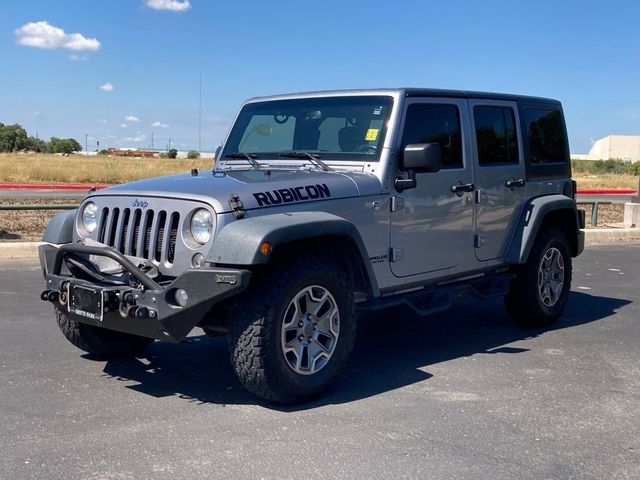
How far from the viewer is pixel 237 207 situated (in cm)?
454

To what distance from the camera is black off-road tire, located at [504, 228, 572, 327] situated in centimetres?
695

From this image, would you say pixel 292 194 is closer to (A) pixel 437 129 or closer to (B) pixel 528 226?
(A) pixel 437 129

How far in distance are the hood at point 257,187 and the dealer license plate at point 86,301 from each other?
70 cm

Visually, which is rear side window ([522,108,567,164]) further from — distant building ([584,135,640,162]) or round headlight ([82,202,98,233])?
distant building ([584,135,640,162])

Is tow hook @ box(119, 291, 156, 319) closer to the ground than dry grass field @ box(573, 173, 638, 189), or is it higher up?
closer to the ground

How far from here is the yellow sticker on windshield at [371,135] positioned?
18.3 feet

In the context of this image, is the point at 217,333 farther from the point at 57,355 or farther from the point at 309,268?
the point at 57,355

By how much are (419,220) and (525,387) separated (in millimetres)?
1394

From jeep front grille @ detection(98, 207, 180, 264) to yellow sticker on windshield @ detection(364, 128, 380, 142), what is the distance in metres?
1.64

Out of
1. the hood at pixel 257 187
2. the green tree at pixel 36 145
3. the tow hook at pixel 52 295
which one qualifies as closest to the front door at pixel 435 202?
the hood at pixel 257 187

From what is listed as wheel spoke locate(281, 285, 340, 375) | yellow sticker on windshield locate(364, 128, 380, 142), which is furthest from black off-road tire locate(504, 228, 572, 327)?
wheel spoke locate(281, 285, 340, 375)

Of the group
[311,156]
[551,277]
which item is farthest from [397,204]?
[551,277]

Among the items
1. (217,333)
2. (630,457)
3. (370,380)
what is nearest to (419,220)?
(370,380)

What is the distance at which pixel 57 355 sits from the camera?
5891mm
